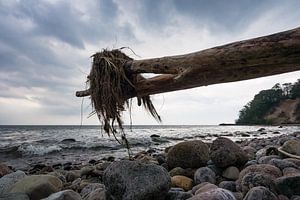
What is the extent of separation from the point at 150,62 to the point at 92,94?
41.2 inches

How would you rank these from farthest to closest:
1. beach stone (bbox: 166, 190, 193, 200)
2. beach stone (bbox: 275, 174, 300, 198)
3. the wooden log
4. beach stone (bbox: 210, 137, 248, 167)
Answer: beach stone (bbox: 210, 137, 248, 167) < beach stone (bbox: 166, 190, 193, 200) < beach stone (bbox: 275, 174, 300, 198) < the wooden log

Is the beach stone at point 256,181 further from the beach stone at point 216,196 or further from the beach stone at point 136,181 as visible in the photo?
the beach stone at point 136,181

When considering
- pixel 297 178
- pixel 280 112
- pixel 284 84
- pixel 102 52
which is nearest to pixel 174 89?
pixel 102 52

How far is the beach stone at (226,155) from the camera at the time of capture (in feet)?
18.7

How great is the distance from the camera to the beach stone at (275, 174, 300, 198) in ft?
12.4

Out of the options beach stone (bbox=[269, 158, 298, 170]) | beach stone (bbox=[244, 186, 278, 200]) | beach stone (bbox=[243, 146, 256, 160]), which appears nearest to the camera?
beach stone (bbox=[244, 186, 278, 200])

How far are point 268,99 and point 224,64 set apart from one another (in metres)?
103

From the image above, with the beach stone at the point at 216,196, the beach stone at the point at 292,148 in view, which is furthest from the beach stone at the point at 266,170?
the beach stone at the point at 292,148

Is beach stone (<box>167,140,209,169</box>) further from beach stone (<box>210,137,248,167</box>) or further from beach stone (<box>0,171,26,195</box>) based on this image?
beach stone (<box>0,171,26,195</box>)

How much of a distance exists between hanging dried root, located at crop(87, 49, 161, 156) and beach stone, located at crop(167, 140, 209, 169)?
8.14ft

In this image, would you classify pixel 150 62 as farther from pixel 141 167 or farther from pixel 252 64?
pixel 141 167

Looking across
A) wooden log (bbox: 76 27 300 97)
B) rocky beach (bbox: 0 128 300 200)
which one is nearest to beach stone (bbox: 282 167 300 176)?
rocky beach (bbox: 0 128 300 200)

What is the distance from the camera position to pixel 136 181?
13.6 ft

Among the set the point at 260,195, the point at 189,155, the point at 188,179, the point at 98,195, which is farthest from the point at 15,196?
the point at 260,195
